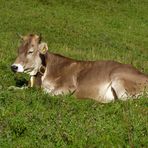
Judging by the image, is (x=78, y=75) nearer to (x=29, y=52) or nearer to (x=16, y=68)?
(x=29, y=52)

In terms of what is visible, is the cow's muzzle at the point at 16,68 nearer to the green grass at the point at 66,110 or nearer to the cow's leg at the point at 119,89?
the green grass at the point at 66,110

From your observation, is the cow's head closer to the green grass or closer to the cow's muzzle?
the cow's muzzle

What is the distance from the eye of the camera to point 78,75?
14523 millimetres

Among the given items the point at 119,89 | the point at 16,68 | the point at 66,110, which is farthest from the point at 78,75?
the point at 66,110

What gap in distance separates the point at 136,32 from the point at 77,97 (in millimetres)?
22759

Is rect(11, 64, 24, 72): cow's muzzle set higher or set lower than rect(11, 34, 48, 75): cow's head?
lower

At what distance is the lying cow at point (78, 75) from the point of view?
45.2 feet

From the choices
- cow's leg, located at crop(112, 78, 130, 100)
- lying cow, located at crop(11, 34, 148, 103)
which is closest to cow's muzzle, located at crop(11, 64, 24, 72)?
lying cow, located at crop(11, 34, 148, 103)

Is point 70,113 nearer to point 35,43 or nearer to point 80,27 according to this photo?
point 35,43

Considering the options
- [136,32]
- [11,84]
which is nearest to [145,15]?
[136,32]

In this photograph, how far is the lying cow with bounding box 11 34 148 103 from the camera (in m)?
13.8

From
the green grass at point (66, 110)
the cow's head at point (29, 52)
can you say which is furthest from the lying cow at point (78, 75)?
the green grass at point (66, 110)

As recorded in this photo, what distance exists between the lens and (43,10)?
3878 centimetres

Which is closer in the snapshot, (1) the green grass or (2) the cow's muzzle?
(1) the green grass
